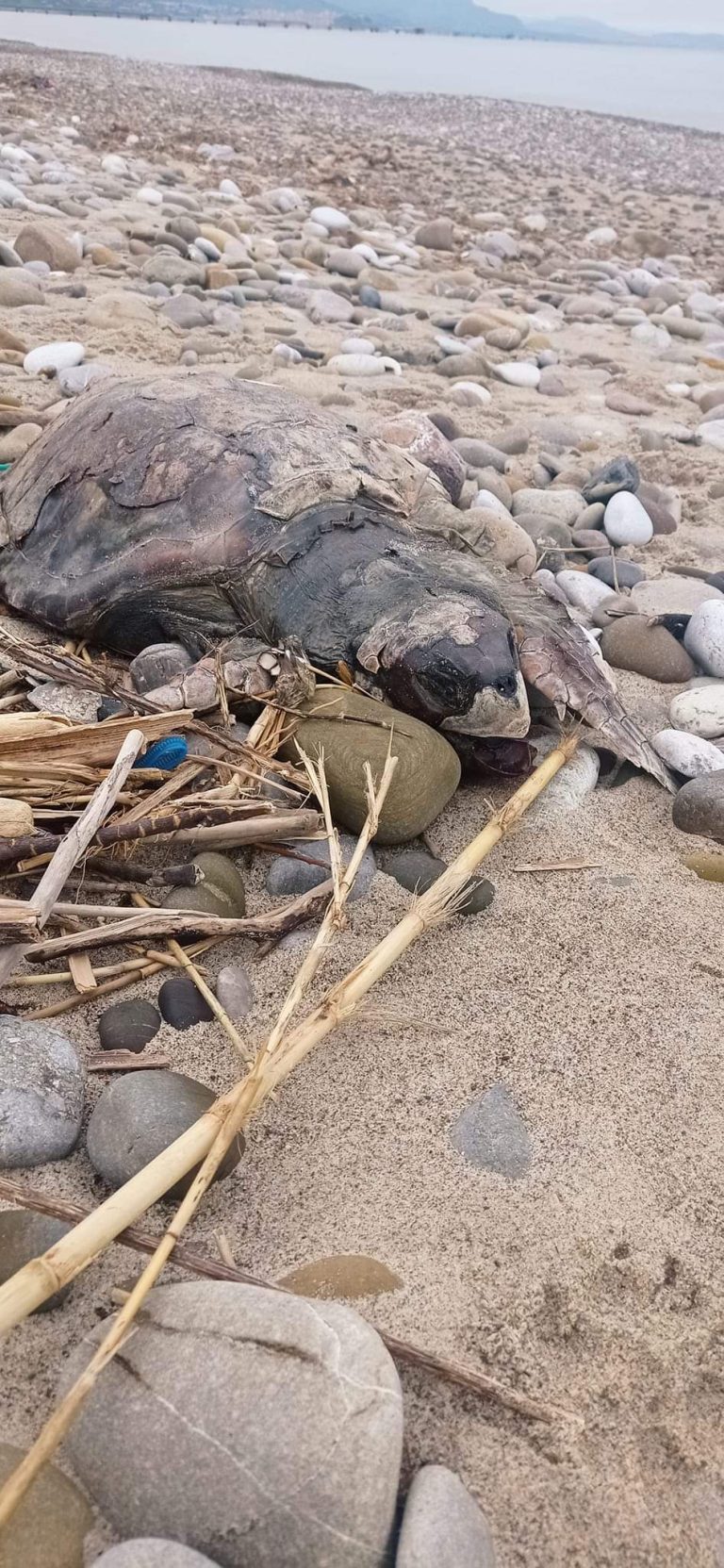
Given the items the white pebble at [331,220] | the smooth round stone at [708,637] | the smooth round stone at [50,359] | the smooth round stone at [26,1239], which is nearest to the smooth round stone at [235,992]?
the smooth round stone at [26,1239]

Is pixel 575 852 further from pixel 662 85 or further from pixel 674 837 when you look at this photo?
pixel 662 85

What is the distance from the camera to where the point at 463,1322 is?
161cm

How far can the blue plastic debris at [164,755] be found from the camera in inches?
102

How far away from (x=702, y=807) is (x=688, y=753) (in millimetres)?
244

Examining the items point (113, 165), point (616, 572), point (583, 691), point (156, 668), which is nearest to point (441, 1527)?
point (583, 691)

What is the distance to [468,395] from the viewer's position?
19.7 ft

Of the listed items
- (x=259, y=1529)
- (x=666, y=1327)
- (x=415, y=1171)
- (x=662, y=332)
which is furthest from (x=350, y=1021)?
(x=662, y=332)

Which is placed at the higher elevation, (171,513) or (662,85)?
(662,85)

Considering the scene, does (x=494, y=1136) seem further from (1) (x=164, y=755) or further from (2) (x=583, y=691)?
(2) (x=583, y=691)

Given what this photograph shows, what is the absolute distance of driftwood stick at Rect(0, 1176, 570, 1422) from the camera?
1.50 metres

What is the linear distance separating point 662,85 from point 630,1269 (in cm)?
6191

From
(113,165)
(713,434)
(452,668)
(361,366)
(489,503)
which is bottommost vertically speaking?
(452,668)

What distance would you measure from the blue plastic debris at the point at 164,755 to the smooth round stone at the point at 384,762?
0.30m

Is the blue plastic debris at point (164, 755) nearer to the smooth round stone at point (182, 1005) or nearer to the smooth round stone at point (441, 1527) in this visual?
the smooth round stone at point (182, 1005)
